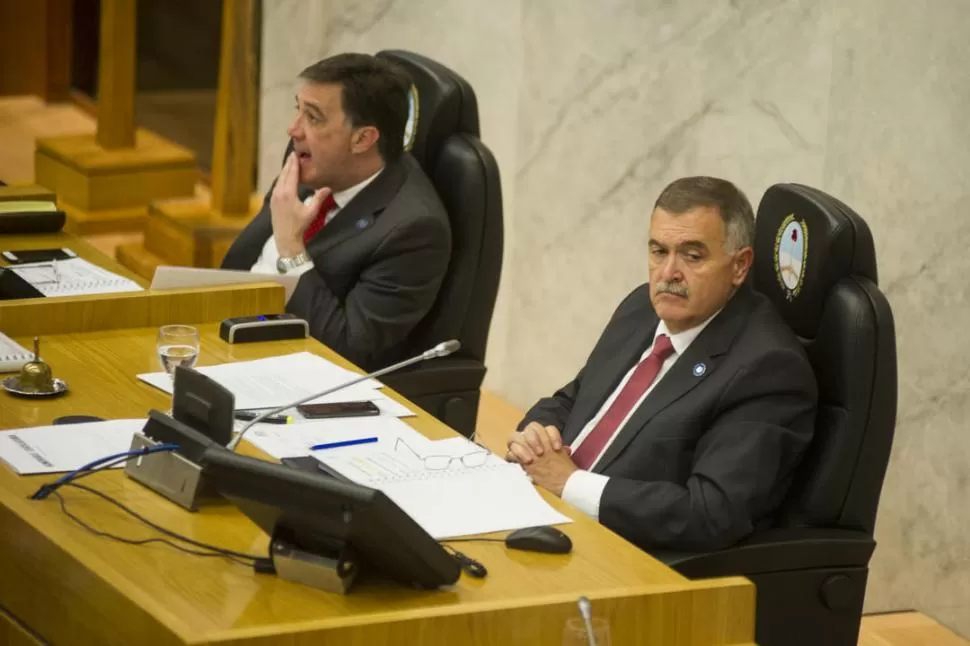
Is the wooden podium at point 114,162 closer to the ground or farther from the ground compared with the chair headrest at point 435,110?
closer to the ground

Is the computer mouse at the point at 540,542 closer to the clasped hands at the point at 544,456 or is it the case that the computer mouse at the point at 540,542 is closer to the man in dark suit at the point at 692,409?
the man in dark suit at the point at 692,409

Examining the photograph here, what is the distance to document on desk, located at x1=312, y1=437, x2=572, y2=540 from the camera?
2.61m

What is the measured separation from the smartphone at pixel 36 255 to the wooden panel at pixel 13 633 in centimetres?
139

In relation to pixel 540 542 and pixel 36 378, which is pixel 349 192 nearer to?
pixel 36 378

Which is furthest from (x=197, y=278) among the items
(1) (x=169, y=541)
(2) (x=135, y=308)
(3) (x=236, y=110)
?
(3) (x=236, y=110)

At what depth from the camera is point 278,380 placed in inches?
128

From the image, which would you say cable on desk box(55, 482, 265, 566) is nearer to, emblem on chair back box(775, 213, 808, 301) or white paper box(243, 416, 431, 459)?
white paper box(243, 416, 431, 459)

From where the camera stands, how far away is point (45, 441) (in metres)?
2.84

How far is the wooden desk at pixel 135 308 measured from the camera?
3.45 meters

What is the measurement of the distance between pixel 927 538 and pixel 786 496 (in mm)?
964

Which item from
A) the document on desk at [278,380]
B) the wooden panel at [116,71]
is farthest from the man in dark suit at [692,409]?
the wooden panel at [116,71]

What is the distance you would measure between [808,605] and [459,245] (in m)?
1.36

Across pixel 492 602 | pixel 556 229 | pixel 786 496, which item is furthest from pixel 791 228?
pixel 556 229

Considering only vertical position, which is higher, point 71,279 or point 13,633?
point 71,279
